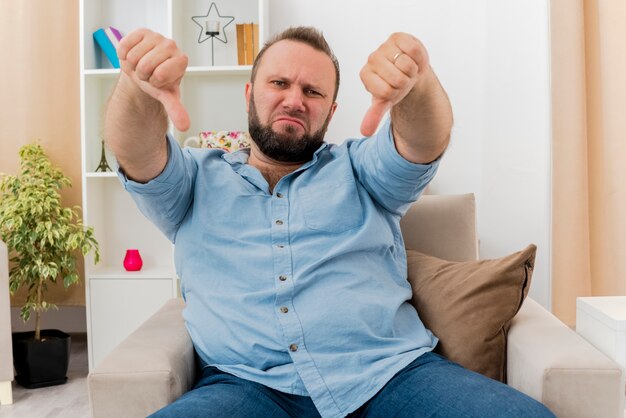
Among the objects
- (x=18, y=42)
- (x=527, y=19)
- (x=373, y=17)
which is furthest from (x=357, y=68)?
(x=18, y=42)

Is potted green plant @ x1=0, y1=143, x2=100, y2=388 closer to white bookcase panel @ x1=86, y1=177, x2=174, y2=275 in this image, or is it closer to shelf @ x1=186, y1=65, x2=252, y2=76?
white bookcase panel @ x1=86, y1=177, x2=174, y2=275

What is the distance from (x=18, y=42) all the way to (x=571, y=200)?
7.47 feet

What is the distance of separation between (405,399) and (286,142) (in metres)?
0.65

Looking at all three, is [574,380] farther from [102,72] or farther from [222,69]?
[102,72]

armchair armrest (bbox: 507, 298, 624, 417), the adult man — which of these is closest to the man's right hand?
the adult man

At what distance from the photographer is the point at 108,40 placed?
125 inches

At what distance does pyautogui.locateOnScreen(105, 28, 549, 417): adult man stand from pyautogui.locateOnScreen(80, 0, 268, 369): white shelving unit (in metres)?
1.26

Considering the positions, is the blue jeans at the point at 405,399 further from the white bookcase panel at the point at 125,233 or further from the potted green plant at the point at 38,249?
the white bookcase panel at the point at 125,233

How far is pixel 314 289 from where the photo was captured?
5.29 ft

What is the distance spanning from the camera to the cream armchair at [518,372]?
1382 millimetres

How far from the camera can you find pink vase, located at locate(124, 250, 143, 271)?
10.3 ft

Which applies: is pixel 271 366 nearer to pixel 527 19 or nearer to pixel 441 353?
pixel 441 353

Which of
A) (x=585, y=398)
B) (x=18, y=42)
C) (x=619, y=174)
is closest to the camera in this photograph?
(x=585, y=398)

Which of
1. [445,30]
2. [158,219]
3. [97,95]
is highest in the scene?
[445,30]
